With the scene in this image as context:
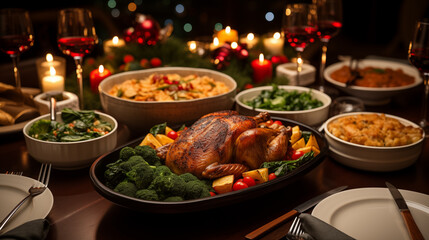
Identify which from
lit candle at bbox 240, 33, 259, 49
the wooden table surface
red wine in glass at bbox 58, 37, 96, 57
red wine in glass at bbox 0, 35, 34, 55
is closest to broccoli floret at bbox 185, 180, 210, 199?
the wooden table surface

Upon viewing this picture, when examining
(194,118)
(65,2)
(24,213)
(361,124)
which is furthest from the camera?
(65,2)

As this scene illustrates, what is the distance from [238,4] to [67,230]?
22.0 feet

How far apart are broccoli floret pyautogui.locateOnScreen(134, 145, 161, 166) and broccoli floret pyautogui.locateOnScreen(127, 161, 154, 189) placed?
12 centimetres

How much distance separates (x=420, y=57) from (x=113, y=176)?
4.94 ft

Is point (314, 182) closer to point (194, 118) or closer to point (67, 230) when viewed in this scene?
point (194, 118)

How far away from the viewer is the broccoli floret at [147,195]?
1282mm

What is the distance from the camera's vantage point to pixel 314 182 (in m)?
1.66

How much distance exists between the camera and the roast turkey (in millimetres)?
1460

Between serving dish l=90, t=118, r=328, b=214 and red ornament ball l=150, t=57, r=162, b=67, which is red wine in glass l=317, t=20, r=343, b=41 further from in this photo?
serving dish l=90, t=118, r=328, b=214

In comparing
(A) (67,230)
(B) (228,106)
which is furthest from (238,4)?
(A) (67,230)

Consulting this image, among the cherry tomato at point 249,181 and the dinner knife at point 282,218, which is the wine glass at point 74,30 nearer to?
the cherry tomato at point 249,181

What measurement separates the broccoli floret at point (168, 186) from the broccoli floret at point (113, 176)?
0.16m

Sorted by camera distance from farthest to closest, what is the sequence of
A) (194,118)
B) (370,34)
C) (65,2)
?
(370,34) → (65,2) → (194,118)

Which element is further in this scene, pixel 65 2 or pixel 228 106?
pixel 65 2
